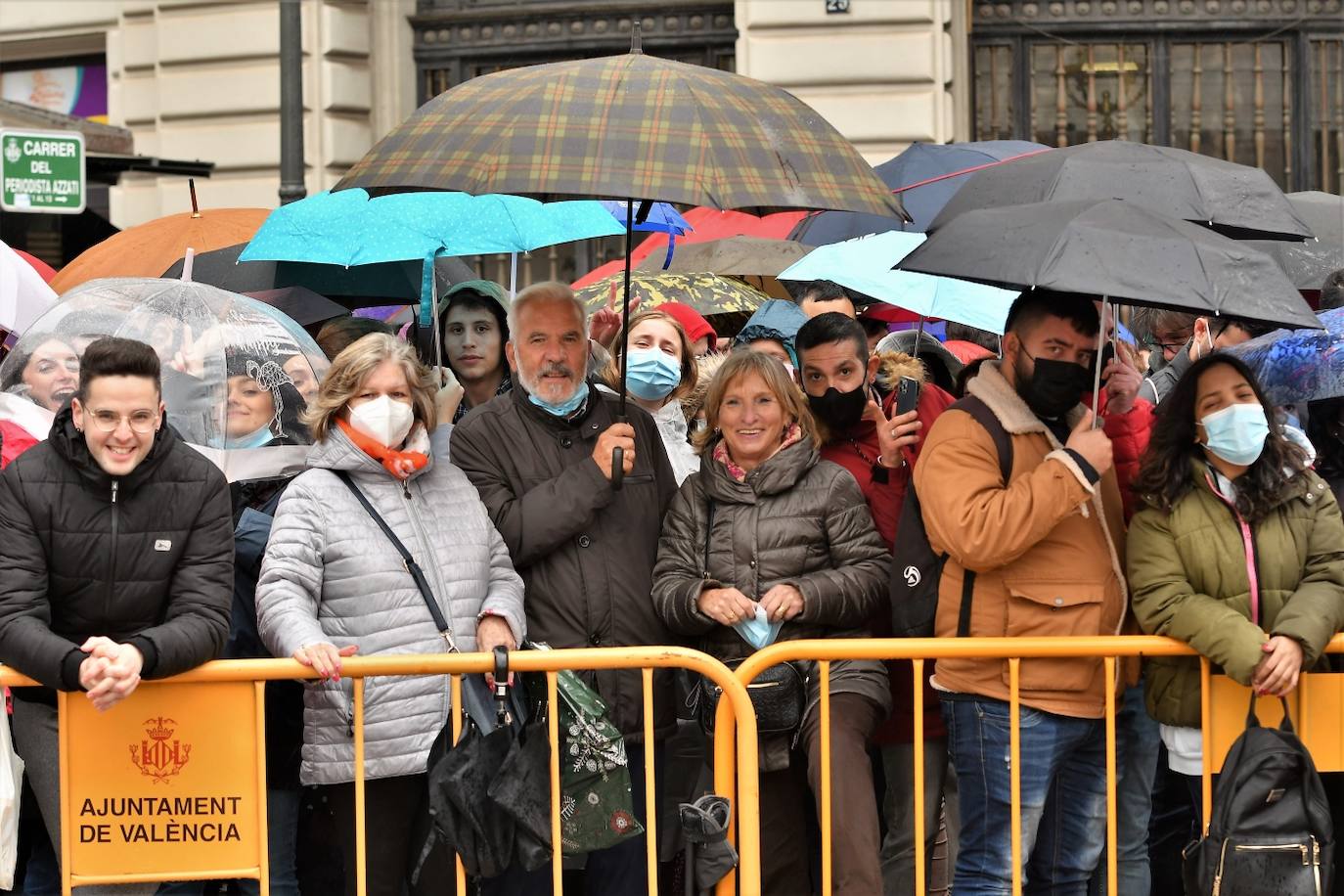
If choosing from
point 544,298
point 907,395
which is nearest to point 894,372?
point 907,395

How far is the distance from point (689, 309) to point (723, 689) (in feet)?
Result: 8.45

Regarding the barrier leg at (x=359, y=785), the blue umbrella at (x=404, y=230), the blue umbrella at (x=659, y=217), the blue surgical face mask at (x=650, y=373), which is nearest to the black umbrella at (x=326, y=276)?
the blue umbrella at (x=404, y=230)

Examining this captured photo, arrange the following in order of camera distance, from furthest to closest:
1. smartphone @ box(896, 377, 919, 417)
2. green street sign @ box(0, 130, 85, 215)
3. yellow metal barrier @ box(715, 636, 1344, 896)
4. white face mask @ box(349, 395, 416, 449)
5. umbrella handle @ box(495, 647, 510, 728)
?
1. green street sign @ box(0, 130, 85, 215)
2. smartphone @ box(896, 377, 919, 417)
3. white face mask @ box(349, 395, 416, 449)
4. yellow metal barrier @ box(715, 636, 1344, 896)
5. umbrella handle @ box(495, 647, 510, 728)

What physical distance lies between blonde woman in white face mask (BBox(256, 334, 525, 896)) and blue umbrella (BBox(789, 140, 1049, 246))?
2.33 metres

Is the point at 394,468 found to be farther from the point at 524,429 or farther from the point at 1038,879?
the point at 1038,879

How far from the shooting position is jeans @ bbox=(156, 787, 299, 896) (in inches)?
203

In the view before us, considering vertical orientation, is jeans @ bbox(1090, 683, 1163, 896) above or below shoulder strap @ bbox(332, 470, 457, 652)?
below

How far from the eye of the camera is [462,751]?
4582mm

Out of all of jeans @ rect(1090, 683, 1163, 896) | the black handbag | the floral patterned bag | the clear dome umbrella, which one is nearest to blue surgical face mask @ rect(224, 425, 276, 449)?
the clear dome umbrella

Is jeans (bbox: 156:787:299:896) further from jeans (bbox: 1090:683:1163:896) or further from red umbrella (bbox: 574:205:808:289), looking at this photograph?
red umbrella (bbox: 574:205:808:289)

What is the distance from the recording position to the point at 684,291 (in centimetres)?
754

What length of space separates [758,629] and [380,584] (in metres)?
1.06

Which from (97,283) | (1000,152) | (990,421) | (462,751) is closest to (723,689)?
(462,751)

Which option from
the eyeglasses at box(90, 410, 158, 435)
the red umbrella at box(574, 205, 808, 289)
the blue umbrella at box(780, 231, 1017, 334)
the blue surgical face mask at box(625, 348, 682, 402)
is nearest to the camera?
the eyeglasses at box(90, 410, 158, 435)
